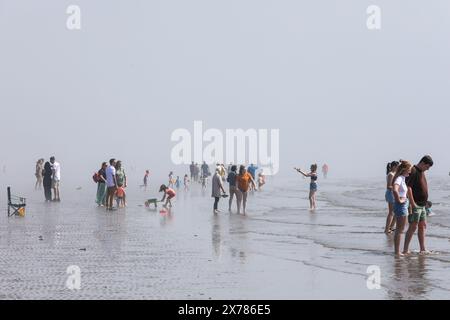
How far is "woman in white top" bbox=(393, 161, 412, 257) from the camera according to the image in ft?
45.7

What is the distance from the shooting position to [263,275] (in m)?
11.5

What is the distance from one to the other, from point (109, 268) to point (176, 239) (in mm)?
4621

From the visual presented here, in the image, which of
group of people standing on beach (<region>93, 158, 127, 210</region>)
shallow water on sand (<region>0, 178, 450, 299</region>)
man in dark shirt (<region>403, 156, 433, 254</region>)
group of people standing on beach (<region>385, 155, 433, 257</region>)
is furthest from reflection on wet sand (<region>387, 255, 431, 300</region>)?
group of people standing on beach (<region>93, 158, 127, 210</region>)

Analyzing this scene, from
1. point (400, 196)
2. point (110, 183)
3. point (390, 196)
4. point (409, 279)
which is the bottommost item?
point (409, 279)

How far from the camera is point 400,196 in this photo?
14.1m

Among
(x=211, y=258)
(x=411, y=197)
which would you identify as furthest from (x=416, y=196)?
(x=211, y=258)

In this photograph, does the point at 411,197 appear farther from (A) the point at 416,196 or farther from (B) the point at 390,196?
(B) the point at 390,196

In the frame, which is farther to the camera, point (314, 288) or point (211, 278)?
point (211, 278)

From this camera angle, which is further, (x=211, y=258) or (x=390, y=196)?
(x=390, y=196)

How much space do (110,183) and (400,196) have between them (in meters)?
13.3

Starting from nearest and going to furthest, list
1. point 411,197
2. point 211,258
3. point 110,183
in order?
point 211,258 → point 411,197 → point 110,183

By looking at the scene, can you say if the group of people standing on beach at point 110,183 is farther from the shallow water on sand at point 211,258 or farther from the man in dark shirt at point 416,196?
the man in dark shirt at point 416,196
